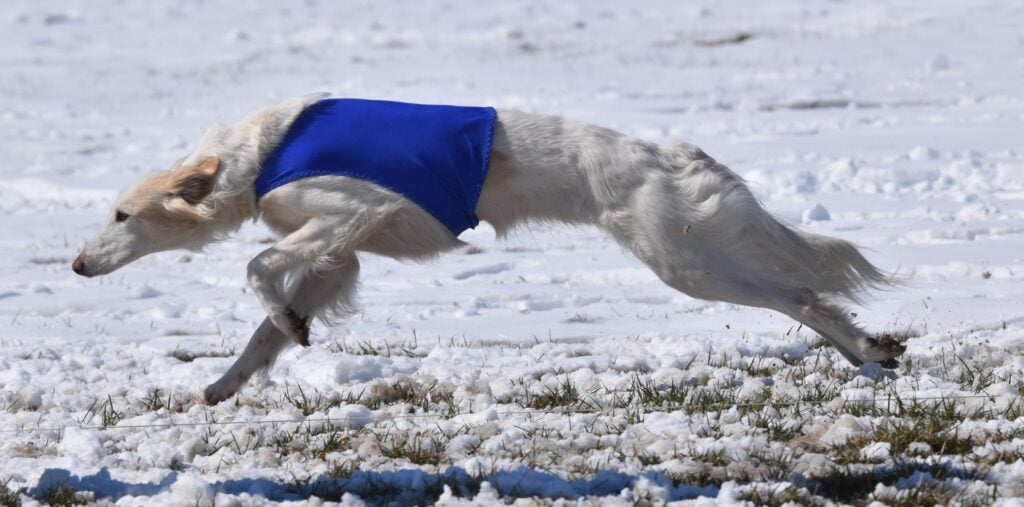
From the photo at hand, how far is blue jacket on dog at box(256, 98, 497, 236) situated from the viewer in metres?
5.70

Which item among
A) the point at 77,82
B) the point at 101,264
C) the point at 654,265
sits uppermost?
the point at 654,265

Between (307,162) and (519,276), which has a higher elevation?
(307,162)

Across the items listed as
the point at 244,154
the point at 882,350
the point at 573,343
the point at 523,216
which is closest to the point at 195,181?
the point at 244,154

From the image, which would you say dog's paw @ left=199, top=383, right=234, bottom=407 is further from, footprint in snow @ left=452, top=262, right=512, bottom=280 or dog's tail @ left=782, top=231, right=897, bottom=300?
footprint in snow @ left=452, top=262, right=512, bottom=280

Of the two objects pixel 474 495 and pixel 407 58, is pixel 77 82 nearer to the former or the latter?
pixel 407 58

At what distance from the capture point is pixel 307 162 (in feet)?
18.7

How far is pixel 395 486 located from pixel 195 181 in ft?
6.49

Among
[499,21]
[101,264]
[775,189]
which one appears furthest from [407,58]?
[101,264]

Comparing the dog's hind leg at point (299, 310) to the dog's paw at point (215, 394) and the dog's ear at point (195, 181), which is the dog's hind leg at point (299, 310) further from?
the dog's ear at point (195, 181)

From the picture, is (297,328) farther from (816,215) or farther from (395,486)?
(816,215)

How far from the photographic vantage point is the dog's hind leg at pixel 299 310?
612 cm

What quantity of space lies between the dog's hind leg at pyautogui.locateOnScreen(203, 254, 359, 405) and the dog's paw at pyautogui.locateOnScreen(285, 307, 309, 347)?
0.45 m

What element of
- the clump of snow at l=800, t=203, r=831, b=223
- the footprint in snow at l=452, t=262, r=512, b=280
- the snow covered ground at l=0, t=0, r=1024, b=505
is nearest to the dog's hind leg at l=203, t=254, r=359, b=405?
the snow covered ground at l=0, t=0, r=1024, b=505

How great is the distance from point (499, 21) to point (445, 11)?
1.91 metres
